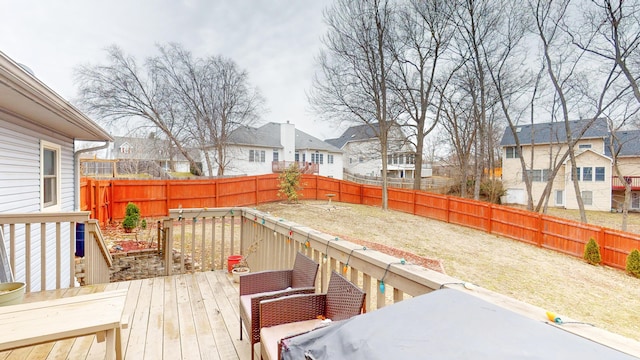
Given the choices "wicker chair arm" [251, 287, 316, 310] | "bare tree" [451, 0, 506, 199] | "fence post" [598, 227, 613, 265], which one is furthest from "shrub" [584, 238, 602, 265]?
"wicker chair arm" [251, 287, 316, 310]

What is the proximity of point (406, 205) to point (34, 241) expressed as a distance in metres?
14.1

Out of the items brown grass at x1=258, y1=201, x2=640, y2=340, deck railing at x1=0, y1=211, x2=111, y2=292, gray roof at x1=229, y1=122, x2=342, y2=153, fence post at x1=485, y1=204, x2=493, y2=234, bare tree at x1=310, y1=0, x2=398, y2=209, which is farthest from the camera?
gray roof at x1=229, y1=122, x2=342, y2=153

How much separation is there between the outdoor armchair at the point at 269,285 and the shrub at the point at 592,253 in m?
10.2

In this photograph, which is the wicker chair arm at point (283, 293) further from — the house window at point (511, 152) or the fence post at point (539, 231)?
the house window at point (511, 152)

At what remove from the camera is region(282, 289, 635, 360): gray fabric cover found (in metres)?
0.75

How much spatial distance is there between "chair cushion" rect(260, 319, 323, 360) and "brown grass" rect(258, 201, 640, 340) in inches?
93.3

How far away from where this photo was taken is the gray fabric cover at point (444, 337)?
0.75 metres

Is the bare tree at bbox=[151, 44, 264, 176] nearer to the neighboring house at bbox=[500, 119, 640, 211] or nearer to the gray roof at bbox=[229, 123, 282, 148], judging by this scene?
the gray roof at bbox=[229, 123, 282, 148]

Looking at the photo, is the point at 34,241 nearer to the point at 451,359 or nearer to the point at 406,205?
the point at 451,359

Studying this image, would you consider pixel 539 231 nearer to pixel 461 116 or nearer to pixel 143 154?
pixel 461 116

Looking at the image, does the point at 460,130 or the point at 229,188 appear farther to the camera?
the point at 460,130

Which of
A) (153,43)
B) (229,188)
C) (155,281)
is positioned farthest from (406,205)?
(153,43)

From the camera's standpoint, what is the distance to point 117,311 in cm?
191

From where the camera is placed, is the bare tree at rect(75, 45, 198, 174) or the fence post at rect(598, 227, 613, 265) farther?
the bare tree at rect(75, 45, 198, 174)
